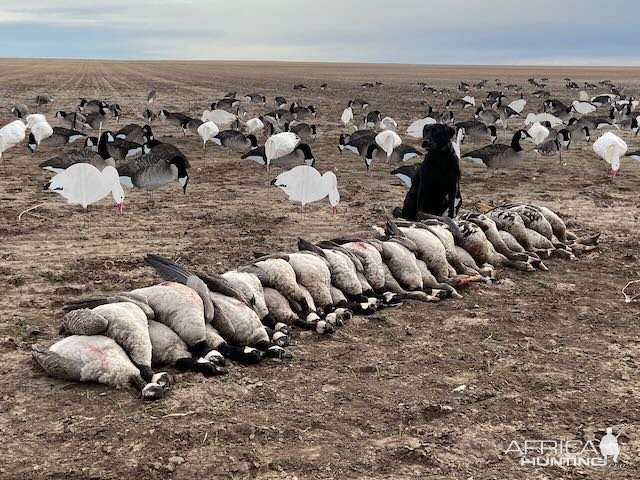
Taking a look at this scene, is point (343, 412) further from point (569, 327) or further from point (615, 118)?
point (615, 118)

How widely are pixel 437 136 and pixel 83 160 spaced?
30.9 feet

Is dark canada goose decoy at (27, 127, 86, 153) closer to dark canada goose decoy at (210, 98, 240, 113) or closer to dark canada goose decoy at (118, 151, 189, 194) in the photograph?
Result: dark canada goose decoy at (118, 151, 189, 194)

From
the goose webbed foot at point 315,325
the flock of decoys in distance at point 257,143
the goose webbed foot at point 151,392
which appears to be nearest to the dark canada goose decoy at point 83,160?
the flock of decoys in distance at point 257,143

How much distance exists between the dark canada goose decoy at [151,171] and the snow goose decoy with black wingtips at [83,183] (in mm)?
1613

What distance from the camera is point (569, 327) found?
7.48 m

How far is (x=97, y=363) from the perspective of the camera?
18.0 ft

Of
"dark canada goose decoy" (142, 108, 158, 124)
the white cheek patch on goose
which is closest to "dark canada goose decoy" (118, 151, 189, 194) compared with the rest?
the white cheek patch on goose

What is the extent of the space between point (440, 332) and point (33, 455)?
172 inches

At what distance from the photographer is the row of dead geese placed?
5.56 meters

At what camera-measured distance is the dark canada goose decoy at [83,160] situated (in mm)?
15062

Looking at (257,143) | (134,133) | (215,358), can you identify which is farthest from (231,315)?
(257,143)

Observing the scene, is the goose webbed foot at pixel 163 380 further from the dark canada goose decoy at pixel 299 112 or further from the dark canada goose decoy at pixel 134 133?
the dark canada goose decoy at pixel 299 112

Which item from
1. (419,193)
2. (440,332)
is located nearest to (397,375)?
(440,332)

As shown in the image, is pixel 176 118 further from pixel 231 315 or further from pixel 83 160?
pixel 231 315
